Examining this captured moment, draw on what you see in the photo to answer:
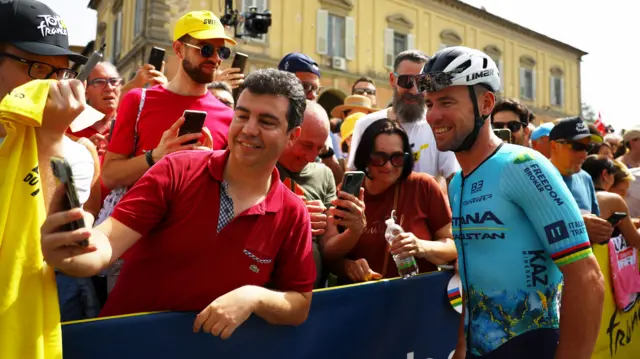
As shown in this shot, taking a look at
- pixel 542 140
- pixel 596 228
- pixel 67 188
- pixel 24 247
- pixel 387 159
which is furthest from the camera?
pixel 542 140

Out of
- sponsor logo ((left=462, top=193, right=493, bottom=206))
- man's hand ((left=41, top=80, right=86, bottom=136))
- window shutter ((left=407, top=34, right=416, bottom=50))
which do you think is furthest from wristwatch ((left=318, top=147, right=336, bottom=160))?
window shutter ((left=407, top=34, right=416, bottom=50))

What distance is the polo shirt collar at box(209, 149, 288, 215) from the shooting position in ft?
7.38

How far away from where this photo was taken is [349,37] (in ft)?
73.7

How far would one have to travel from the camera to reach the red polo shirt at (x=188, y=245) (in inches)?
83.0

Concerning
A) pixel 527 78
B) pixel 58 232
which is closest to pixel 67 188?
pixel 58 232

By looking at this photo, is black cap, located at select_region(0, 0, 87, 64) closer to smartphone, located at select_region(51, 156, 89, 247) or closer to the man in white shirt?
smartphone, located at select_region(51, 156, 89, 247)

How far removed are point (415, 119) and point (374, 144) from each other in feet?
4.23

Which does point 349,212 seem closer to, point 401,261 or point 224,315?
point 401,261

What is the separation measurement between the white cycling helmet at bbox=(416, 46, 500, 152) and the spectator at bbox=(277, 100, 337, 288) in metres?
0.91

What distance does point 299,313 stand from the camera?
2270mm

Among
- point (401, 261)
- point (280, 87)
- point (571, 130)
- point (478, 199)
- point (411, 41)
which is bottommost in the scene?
point (401, 261)

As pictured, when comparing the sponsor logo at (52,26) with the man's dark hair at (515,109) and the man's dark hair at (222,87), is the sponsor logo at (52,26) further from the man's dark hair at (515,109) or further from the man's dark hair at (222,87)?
the man's dark hair at (515,109)

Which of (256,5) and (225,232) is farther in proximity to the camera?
(256,5)

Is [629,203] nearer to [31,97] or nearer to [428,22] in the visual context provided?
[31,97]
